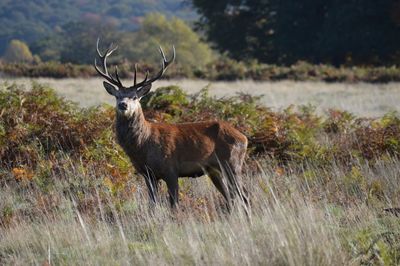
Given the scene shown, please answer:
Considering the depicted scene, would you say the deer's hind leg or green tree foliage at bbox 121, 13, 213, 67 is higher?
the deer's hind leg

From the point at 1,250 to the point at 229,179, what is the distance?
306 cm

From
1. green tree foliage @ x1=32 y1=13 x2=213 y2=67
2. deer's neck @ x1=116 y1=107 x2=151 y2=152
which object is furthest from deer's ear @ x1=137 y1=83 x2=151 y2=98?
green tree foliage @ x1=32 y1=13 x2=213 y2=67

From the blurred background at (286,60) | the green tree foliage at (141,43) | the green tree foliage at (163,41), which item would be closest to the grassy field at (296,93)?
the blurred background at (286,60)

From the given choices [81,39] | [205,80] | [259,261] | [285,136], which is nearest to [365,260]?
[259,261]

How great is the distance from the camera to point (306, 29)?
4128 cm

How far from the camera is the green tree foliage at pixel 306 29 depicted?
37.9 meters

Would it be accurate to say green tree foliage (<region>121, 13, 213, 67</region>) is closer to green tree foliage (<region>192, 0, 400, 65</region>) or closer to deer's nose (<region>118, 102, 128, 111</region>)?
green tree foliage (<region>192, 0, 400, 65</region>)

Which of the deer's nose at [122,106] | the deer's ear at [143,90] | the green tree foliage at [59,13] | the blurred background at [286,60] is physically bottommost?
the green tree foliage at [59,13]

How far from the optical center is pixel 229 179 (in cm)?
870

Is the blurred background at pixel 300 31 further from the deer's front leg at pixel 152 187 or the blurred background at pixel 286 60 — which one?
the deer's front leg at pixel 152 187

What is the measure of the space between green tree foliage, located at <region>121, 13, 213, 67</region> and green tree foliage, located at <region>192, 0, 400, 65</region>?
32.1 meters

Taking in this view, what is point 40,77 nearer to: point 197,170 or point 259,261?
point 197,170

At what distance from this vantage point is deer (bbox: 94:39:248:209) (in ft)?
27.3

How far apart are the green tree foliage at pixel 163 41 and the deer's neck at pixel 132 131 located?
6775 centimetres
